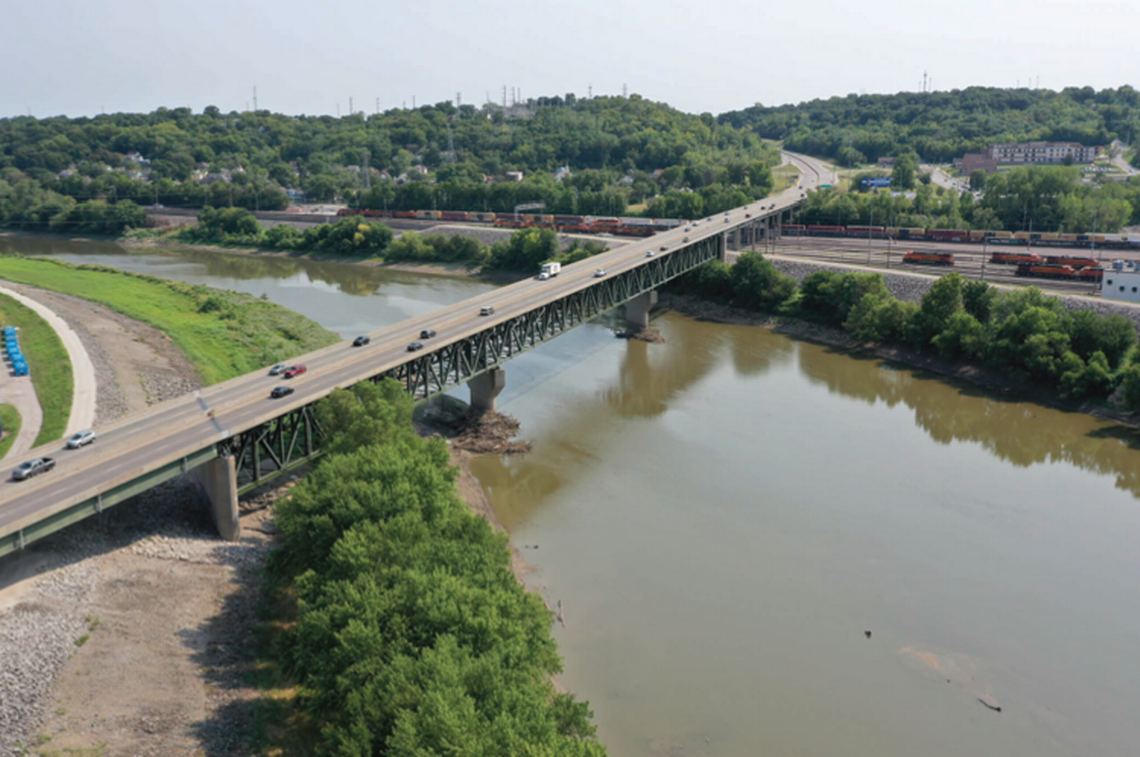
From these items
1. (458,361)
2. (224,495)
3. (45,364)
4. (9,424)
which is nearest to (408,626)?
(224,495)

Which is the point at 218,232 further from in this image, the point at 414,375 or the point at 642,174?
the point at 414,375

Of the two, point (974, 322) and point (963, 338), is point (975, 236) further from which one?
point (963, 338)

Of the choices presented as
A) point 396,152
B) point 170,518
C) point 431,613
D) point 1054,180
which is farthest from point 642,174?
point 431,613

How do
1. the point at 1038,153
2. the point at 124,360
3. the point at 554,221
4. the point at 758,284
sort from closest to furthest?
the point at 124,360, the point at 758,284, the point at 554,221, the point at 1038,153

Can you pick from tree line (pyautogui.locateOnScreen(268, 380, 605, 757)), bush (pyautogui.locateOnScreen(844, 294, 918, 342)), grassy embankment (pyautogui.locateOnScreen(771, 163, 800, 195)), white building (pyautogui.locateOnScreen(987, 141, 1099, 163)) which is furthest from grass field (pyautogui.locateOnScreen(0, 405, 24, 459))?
white building (pyautogui.locateOnScreen(987, 141, 1099, 163))

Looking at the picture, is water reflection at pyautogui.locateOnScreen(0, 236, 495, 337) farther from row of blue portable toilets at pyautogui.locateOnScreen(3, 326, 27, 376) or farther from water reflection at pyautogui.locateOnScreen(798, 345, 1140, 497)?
water reflection at pyautogui.locateOnScreen(798, 345, 1140, 497)

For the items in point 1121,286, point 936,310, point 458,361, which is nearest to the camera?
point 458,361
